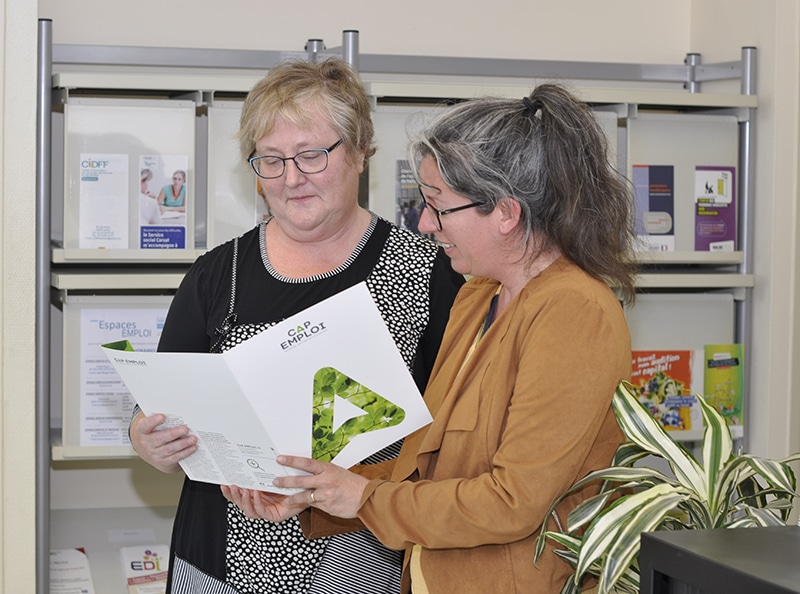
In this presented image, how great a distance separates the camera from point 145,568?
263 cm

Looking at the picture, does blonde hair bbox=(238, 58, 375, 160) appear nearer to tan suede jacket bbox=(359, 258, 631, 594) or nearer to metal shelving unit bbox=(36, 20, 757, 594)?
tan suede jacket bbox=(359, 258, 631, 594)

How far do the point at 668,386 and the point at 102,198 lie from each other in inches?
59.9

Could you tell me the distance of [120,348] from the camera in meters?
1.55

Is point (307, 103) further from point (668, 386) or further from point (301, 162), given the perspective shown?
point (668, 386)

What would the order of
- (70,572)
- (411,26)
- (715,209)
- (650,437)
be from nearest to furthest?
1. (650,437)
2. (70,572)
3. (715,209)
4. (411,26)

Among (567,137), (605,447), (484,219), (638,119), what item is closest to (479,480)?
(605,447)

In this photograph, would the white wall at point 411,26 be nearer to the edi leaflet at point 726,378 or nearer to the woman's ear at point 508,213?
the edi leaflet at point 726,378

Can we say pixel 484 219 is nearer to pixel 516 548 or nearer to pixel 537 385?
pixel 537 385

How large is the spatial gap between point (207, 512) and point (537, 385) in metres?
0.75

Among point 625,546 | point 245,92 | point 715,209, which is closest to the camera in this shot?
point 625,546

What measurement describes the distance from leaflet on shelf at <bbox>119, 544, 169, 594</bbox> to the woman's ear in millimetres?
1633

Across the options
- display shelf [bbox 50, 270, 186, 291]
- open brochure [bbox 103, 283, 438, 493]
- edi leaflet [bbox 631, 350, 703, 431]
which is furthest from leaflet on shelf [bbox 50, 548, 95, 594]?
edi leaflet [bbox 631, 350, 703, 431]

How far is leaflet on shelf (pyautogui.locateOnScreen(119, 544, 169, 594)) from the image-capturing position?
8.50 ft

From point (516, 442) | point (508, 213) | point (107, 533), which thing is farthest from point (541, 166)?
point (107, 533)
